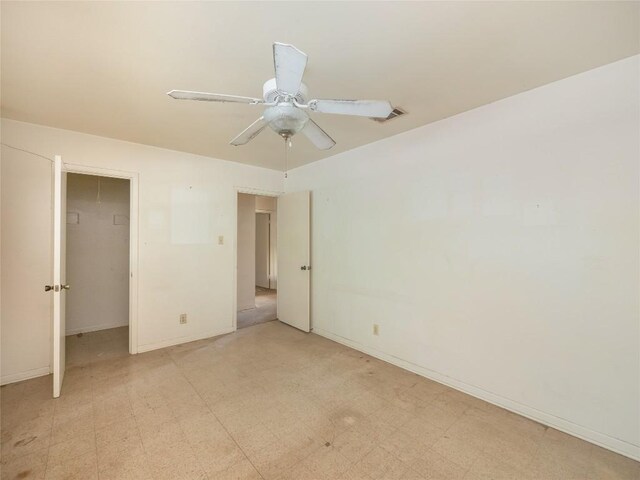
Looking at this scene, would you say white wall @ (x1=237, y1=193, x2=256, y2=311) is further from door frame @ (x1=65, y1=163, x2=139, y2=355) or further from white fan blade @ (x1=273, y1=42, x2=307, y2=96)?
white fan blade @ (x1=273, y1=42, x2=307, y2=96)

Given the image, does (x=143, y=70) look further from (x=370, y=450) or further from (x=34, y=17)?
(x=370, y=450)

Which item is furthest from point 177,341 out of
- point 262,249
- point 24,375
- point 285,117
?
point 262,249

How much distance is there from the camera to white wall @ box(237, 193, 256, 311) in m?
5.06

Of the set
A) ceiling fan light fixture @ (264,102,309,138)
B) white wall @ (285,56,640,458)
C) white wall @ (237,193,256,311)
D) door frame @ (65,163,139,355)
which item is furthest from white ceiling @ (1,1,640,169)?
white wall @ (237,193,256,311)

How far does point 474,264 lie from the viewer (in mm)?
2301

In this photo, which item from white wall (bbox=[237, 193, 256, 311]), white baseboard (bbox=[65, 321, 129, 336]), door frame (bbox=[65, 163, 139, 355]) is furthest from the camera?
white wall (bbox=[237, 193, 256, 311])

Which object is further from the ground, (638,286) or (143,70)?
(143,70)

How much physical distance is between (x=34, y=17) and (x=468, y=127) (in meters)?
2.88

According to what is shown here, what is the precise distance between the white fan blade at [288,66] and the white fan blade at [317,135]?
32 cm

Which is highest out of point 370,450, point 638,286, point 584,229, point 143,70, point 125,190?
point 143,70

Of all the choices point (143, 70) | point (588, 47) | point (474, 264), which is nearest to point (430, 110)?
point (588, 47)

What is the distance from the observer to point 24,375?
8.43ft

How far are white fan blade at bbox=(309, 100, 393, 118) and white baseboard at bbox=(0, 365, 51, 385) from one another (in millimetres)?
3540

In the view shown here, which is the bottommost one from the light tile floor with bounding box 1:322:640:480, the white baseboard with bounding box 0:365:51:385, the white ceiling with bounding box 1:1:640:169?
the light tile floor with bounding box 1:322:640:480
